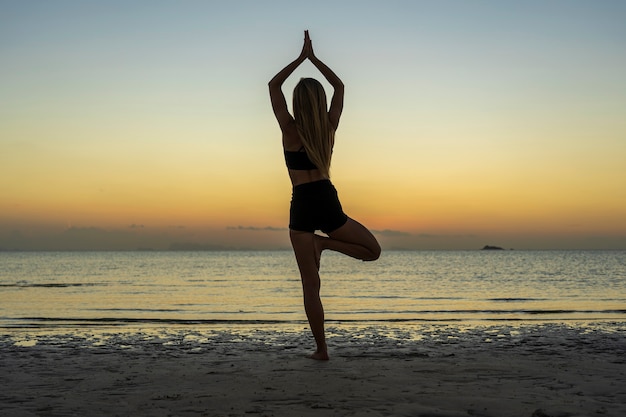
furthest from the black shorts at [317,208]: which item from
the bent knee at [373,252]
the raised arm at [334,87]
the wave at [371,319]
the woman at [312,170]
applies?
the wave at [371,319]

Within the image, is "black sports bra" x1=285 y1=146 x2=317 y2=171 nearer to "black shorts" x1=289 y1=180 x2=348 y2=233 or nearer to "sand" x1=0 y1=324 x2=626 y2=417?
"black shorts" x1=289 y1=180 x2=348 y2=233

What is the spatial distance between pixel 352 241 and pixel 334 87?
4.82 feet

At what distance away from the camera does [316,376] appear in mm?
5301

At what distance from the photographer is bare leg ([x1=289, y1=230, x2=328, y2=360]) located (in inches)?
234

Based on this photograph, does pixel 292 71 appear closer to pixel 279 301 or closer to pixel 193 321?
pixel 193 321

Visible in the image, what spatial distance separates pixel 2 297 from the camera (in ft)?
60.9

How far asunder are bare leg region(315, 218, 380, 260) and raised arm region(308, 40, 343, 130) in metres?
0.95

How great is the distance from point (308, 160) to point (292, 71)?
2.75 ft

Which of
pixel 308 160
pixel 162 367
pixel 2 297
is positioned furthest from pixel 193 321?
pixel 2 297

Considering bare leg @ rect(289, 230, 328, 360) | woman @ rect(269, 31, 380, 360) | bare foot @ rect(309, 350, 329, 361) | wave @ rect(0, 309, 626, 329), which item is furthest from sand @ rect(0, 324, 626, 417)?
wave @ rect(0, 309, 626, 329)

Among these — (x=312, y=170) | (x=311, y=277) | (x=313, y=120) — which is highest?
(x=313, y=120)

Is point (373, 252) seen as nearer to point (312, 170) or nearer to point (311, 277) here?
point (311, 277)

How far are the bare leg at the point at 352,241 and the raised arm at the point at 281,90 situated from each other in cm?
111

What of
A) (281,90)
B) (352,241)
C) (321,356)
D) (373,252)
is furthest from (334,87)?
(321,356)
